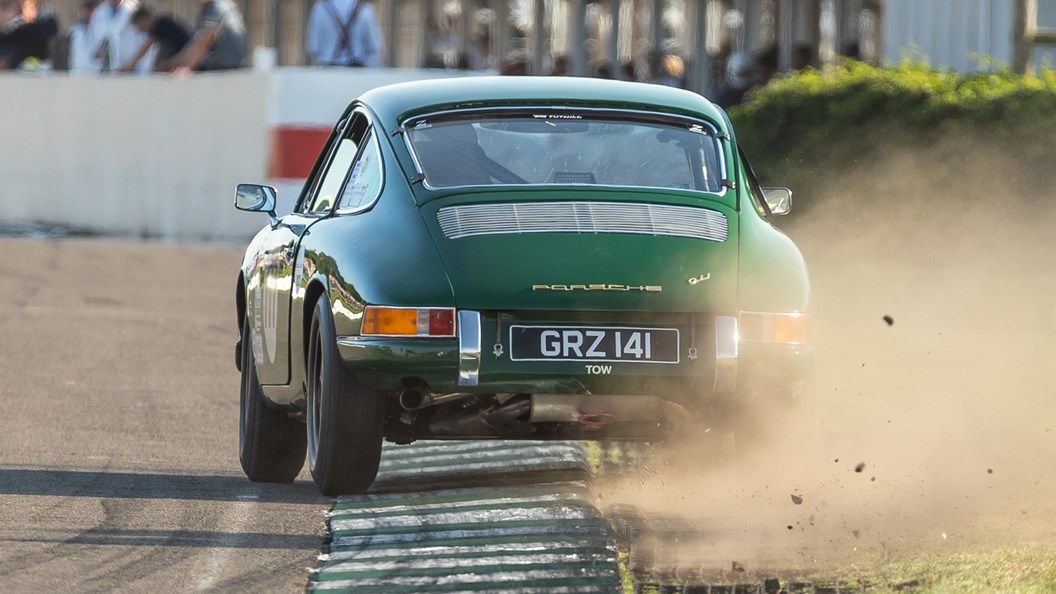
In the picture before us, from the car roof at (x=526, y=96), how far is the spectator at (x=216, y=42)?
14.1 m

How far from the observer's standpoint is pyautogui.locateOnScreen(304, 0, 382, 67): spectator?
21469 millimetres

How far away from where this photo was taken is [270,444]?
912 centimetres

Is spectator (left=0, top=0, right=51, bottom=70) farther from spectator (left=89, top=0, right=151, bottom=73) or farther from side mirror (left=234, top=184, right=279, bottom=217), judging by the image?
side mirror (left=234, top=184, right=279, bottom=217)

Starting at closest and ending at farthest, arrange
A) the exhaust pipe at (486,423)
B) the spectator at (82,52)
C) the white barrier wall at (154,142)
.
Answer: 1. the exhaust pipe at (486,423)
2. the white barrier wall at (154,142)
3. the spectator at (82,52)

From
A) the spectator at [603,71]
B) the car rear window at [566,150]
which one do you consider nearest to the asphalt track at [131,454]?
the car rear window at [566,150]

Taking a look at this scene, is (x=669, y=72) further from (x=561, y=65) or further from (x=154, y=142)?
(x=154, y=142)

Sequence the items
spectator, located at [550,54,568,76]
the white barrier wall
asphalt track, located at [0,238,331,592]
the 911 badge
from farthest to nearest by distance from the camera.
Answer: spectator, located at [550,54,568,76]
the white barrier wall
the 911 badge
asphalt track, located at [0,238,331,592]

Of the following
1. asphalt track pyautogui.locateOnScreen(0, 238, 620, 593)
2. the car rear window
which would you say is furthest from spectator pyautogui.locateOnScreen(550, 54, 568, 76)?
the car rear window

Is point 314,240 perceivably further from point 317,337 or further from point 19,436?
point 19,436

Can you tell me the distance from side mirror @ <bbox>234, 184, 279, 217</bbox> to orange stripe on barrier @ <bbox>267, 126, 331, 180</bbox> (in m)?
11.3

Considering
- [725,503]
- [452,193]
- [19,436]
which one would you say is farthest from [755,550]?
[19,436]

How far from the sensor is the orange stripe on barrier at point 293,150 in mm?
20853

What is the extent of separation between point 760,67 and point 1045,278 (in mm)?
8487

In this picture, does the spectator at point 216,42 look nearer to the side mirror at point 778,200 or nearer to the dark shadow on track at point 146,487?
the dark shadow on track at point 146,487
